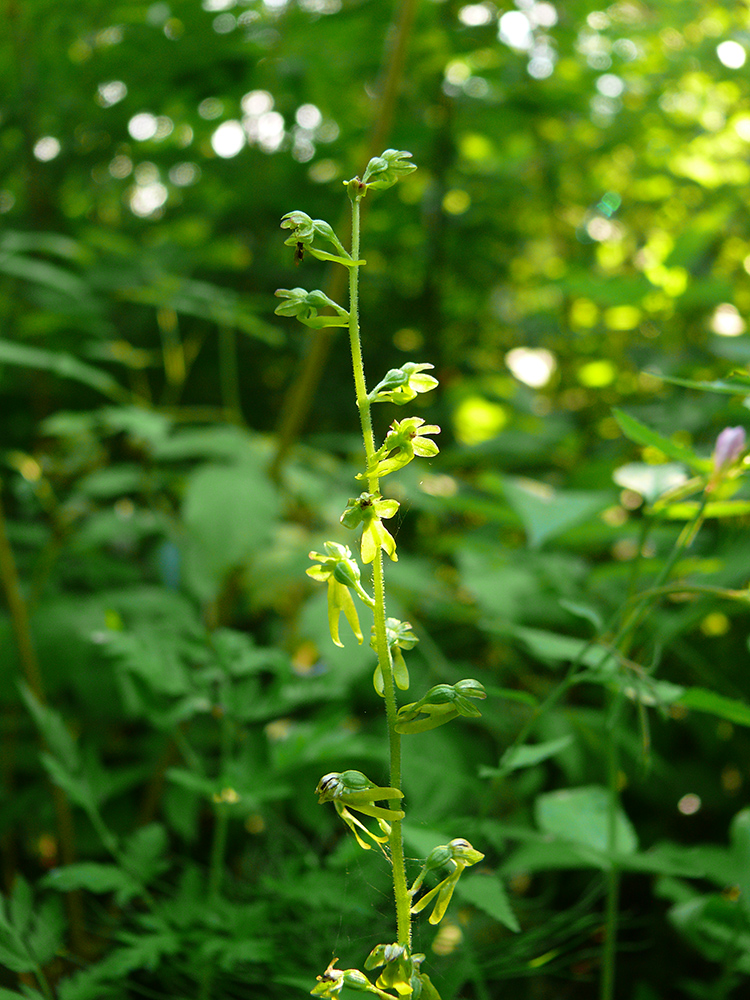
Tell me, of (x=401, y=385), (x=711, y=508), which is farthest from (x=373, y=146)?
(x=401, y=385)

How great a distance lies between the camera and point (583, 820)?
92cm

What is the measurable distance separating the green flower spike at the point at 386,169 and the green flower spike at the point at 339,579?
0.84ft

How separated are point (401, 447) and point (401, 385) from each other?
44 millimetres

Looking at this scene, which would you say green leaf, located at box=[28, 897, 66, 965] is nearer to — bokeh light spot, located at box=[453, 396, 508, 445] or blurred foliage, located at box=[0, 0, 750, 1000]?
blurred foliage, located at box=[0, 0, 750, 1000]

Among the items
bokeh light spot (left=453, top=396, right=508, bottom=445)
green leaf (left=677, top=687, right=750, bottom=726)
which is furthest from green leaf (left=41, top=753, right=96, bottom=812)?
bokeh light spot (left=453, top=396, right=508, bottom=445)

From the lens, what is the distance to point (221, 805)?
890 millimetres

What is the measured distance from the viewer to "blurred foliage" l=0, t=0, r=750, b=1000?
36.4 inches

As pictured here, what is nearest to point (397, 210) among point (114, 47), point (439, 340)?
point (439, 340)

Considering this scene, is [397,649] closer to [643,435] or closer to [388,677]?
[388,677]

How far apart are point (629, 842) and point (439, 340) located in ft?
5.25

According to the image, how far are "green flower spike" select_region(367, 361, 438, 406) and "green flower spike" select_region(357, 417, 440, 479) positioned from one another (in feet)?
0.06

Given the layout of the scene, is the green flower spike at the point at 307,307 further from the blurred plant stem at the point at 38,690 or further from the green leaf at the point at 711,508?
the blurred plant stem at the point at 38,690

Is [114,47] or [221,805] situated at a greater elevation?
[114,47]

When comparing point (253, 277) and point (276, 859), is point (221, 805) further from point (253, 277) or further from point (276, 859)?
point (253, 277)
